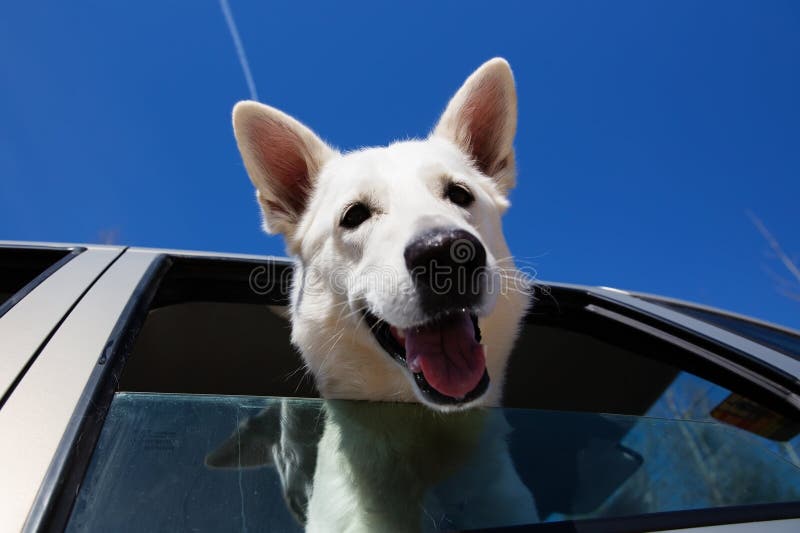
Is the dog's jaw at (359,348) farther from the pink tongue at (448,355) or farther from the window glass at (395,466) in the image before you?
the window glass at (395,466)

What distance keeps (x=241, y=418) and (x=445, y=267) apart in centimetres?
81

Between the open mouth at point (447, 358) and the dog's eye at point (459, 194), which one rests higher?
the dog's eye at point (459, 194)

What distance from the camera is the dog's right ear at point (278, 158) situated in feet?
8.44

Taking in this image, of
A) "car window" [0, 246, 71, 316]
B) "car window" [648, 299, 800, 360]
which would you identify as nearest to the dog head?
"car window" [648, 299, 800, 360]

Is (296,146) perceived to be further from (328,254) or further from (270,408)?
(270,408)

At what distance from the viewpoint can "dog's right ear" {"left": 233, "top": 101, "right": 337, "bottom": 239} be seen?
101 inches

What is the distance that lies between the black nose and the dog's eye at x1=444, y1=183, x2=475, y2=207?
63 cm

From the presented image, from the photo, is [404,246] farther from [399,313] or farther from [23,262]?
[23,262]

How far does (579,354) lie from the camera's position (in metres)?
3.10

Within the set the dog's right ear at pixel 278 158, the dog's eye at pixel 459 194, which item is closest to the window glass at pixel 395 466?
the dog's eye at pixel 459 194

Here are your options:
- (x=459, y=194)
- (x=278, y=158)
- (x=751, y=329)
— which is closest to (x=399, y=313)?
(x=459, y=194)

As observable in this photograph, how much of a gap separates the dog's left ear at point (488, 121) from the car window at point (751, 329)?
1108 millimetres

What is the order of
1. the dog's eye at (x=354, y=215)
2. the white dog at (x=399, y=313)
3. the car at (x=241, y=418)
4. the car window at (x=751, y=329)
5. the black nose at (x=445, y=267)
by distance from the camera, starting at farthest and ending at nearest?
the dog's eye at (x=354, y=215), the car window at (x=751, y=329), the black nose at (x=445, y=267), the white dog at (x=399, y=313), the car at (x=241, y=418)

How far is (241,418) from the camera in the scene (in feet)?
5.03
